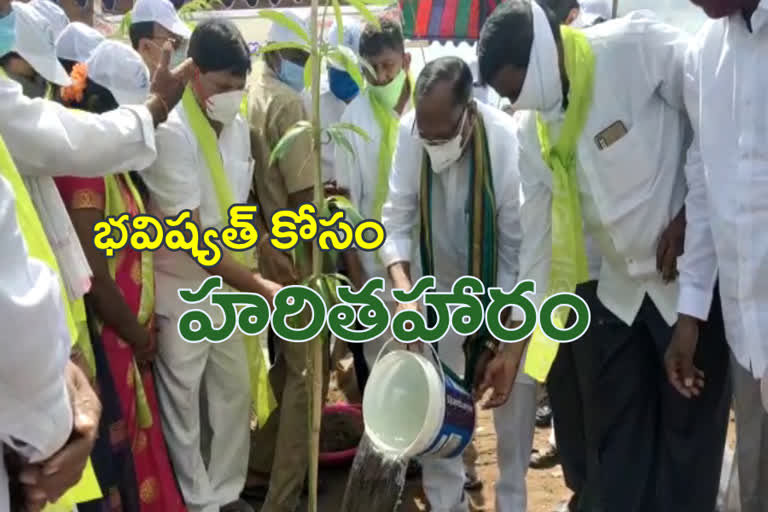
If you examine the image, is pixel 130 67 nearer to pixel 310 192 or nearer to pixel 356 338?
pixel 310 192

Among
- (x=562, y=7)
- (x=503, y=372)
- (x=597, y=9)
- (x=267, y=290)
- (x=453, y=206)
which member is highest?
(x=562, y=7)

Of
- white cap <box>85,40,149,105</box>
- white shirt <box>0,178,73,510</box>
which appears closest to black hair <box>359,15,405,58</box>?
white cap <box>85,40,149,105</box>

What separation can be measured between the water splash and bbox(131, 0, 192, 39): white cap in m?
2.21

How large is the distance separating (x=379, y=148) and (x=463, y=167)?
2.56ft

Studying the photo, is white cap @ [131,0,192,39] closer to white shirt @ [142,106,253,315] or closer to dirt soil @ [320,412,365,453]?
white shirt @ [142,106,253,315]

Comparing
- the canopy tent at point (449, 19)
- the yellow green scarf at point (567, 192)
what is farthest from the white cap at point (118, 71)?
the canopy tent at point (449, 19)

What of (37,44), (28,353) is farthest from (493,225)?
(28,353)

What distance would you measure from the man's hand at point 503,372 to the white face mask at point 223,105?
1.25 m

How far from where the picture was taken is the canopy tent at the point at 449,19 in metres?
8.52

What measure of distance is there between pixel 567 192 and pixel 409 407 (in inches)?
32.7

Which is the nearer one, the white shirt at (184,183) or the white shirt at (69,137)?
the white shirt at (69,137)

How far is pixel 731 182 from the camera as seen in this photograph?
2.05 m

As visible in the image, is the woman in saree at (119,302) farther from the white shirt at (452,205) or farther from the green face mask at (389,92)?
the green face mask at (389,92)

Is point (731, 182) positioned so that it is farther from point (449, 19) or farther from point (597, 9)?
point (449, 19)
